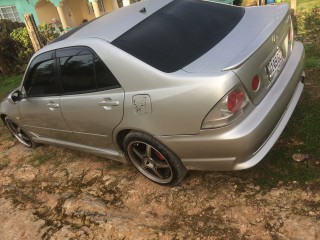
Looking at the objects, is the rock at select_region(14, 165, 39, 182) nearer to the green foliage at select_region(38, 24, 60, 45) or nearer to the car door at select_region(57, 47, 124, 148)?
the car door at select_region(57, 47, 124, 148)

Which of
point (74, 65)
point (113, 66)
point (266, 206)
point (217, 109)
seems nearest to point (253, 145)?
point (217, 109)

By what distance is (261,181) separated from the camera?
3.37m

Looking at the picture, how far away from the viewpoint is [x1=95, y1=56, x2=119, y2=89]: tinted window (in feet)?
10.8

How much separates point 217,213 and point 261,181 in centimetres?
57

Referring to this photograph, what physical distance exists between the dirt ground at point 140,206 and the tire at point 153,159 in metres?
0.16

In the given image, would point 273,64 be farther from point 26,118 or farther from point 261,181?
point 26,118

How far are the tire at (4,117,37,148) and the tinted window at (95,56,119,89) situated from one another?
8.32ft

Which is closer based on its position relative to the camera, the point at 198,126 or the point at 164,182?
the point at 198,126

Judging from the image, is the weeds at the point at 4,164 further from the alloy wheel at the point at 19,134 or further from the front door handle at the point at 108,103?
the front door handle at the point at 108,103

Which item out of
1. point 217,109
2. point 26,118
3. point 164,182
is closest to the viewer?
point 217,109

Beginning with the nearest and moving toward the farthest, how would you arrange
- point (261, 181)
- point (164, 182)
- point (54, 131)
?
1. point (261, 181)
2. point (164, 182)
3. point (54, 131)

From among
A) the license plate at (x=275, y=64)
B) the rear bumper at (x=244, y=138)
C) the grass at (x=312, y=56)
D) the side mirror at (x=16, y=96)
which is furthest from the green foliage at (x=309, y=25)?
the side mirror at (x=16, y=96)

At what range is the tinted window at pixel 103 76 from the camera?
3297 millimetres

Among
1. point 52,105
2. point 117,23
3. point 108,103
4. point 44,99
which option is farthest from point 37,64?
point 108,103
